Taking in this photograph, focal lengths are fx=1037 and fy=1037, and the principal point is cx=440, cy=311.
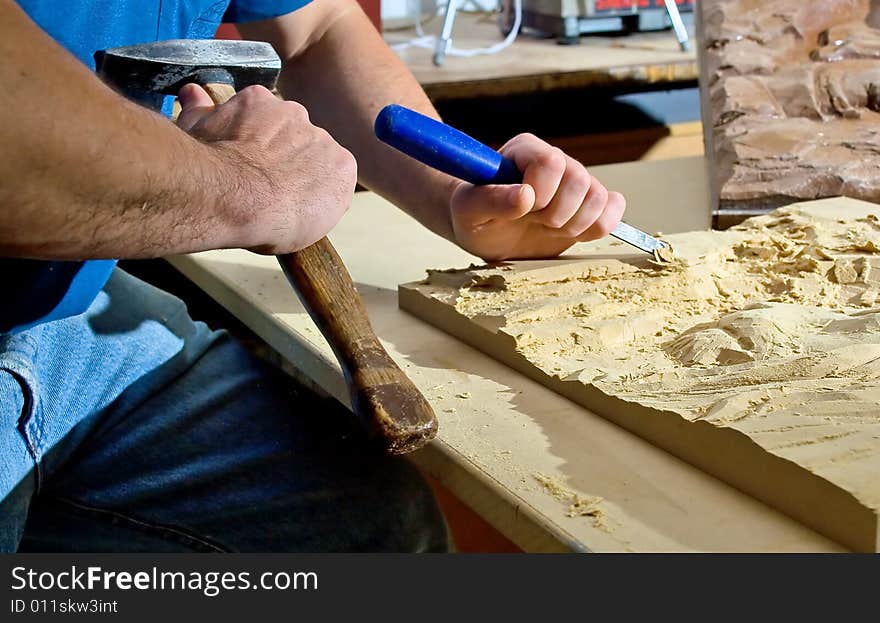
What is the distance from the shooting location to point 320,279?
1018mm

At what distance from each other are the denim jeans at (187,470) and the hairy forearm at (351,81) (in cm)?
35

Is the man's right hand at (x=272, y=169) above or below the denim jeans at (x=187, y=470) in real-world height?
above

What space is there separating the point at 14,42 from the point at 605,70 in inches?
80.1

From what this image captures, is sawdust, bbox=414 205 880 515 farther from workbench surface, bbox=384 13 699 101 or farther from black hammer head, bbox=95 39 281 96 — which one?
workbench surface, bbox=384 13 699 101

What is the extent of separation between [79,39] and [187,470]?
53cm

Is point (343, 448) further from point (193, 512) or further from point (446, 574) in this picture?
point (446, 574)

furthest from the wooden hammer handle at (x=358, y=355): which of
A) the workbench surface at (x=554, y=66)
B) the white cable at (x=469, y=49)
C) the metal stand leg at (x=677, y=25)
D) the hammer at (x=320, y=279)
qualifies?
the metal stand leg at (x=677, y=25)

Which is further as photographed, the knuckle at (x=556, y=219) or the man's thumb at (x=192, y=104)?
the knuckle at (x=556, y=219)

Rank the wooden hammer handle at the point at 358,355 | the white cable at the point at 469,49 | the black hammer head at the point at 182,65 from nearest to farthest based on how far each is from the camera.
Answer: the wooden hammer handle at the point at 358,355 → the black hammer head at the point at 182,65 → the white cable at the point at 469,49

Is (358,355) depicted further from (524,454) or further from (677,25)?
(677,25)

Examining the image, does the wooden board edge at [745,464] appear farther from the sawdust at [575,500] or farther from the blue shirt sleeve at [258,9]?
the blue shirt sleeve at [258,9]

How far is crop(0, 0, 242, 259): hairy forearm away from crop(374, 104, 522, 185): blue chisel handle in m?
0.26

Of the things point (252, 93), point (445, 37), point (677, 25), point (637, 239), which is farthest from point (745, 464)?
point (677, 25)

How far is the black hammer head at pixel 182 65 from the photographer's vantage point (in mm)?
1027
